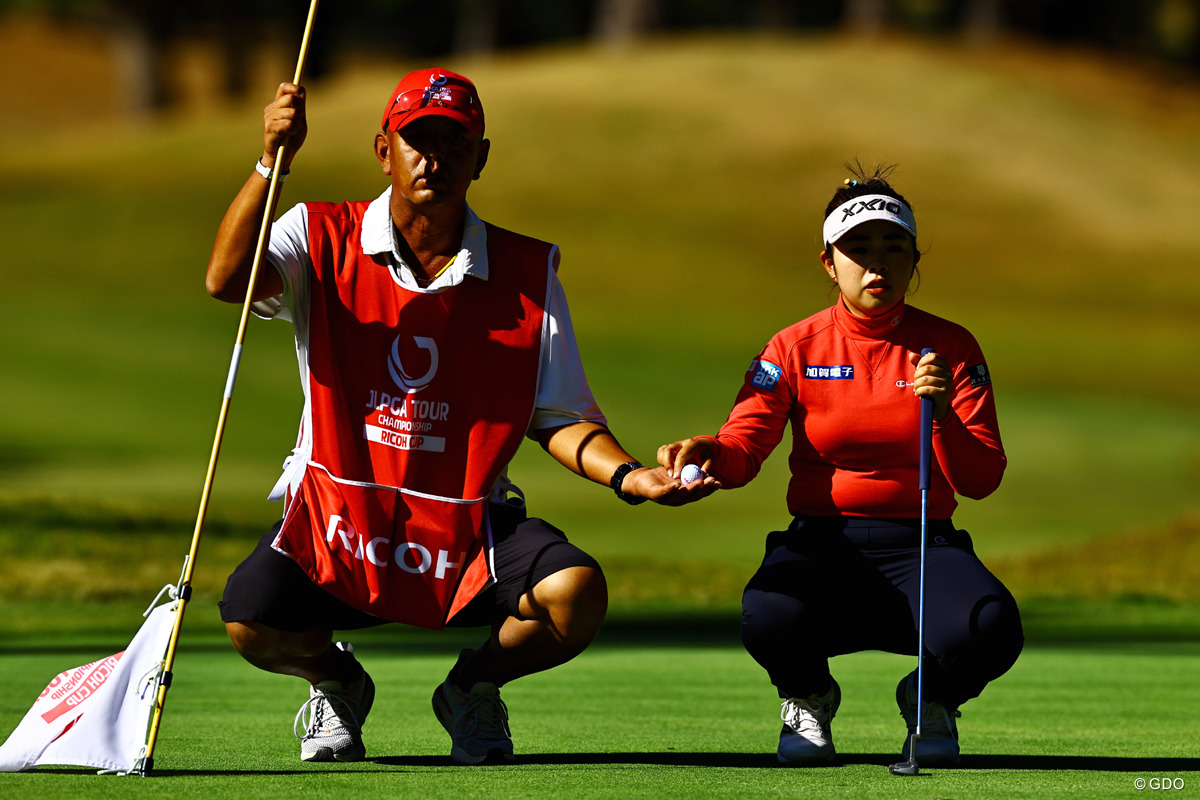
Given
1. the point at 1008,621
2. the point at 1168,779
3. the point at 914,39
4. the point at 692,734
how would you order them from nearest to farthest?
the point at 1168,779
the point at 1008,621
the point at 692,734
the point at 914,39

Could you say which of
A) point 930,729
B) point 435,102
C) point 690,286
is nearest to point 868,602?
point 930,729

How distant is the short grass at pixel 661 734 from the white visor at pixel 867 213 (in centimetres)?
138

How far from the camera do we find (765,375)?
472cm

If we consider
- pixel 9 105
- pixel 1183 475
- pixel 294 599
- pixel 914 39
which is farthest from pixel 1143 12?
pixel 294 599

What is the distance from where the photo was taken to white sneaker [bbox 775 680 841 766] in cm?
444

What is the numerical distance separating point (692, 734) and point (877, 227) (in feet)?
5.16

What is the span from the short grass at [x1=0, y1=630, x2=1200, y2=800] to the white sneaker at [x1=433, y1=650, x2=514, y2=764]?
0.08 m

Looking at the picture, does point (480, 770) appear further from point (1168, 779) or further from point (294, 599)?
point (1168, 779)

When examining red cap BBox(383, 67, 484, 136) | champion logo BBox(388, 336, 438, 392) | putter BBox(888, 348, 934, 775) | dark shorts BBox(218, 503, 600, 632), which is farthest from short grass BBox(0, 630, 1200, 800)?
red cap BBox(383, 67, 484, 136)

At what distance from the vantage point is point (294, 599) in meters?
4.44

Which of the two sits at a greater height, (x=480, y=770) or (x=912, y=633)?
(x=912, y=633)

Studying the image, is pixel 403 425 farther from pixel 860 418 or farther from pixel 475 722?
pixel 860 418

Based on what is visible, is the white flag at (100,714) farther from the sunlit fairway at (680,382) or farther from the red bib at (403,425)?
the red bib at (403,425)

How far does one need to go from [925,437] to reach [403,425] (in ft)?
4.33
